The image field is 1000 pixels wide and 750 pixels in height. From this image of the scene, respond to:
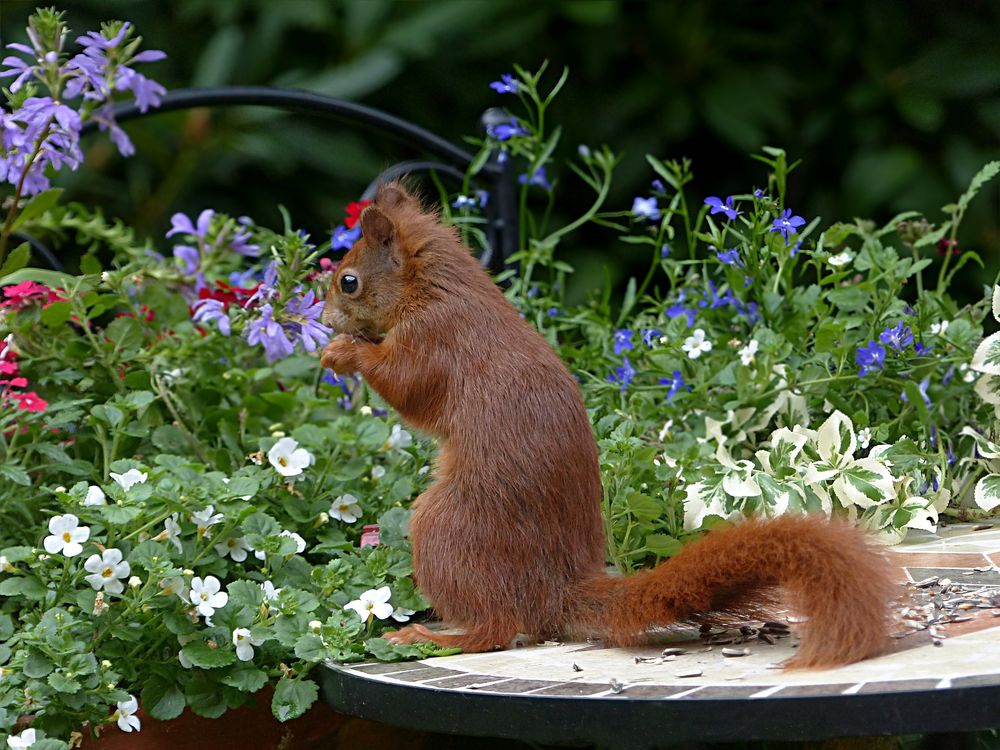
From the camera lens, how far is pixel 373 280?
1.67 metres

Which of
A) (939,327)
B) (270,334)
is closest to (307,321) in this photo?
(270,334)

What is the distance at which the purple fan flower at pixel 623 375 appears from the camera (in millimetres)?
2090

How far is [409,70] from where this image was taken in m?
4.24

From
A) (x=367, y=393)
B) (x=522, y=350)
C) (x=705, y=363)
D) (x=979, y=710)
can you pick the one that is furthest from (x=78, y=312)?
(x=979, y=710)

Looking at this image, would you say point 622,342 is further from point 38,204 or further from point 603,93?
point 603,93

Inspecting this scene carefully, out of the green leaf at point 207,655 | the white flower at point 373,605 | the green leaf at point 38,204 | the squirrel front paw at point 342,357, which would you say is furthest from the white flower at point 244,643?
the green leaf at point 38,204

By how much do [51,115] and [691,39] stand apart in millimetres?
2691

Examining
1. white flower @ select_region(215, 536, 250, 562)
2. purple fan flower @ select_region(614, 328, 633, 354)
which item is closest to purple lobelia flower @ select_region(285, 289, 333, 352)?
white flower @ select_region(215, 536, 250, 562)

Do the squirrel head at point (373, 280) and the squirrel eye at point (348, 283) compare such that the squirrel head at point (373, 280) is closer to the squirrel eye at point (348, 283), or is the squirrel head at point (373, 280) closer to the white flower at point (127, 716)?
the squirrel eye at point (348, 283)

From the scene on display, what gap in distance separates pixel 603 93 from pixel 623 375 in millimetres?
2376

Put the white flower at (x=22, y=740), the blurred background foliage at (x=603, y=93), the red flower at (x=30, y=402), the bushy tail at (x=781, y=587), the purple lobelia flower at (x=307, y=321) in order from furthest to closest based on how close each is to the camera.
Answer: the blurred background foliage at (x=603, y=93)
the purple lobelia flower at (x=307, y=321)
the red flower at (x=30, y=402)
the white flower at (x=22, y=740)
the bushy tail at (x=781, y=587)

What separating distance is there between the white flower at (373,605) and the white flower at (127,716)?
27cm

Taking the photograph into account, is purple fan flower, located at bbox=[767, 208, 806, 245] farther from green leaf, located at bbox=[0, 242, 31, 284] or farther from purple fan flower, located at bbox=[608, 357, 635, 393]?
green leaf, located at bbox=[0, 242, 31, 284]

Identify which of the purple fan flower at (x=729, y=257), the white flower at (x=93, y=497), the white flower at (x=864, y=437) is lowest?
the white flower at (x=864, y=437)
